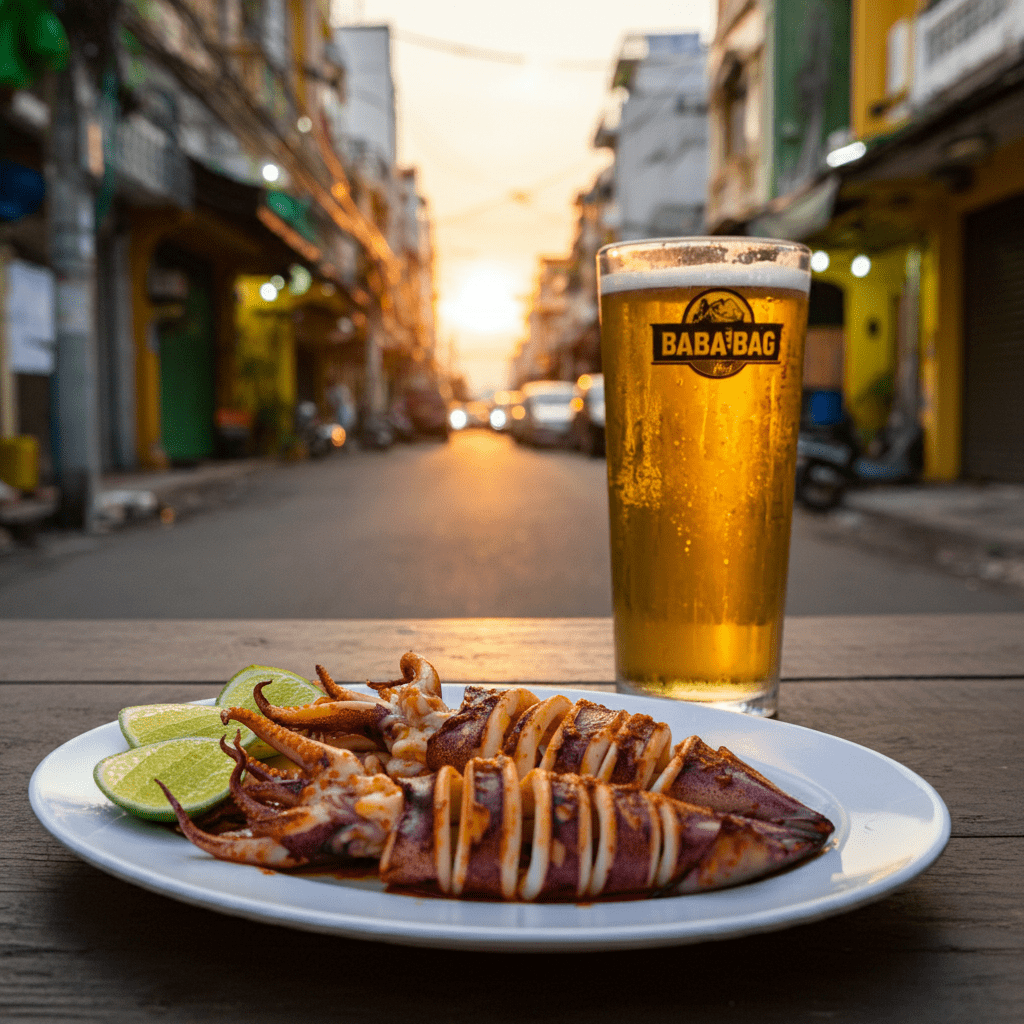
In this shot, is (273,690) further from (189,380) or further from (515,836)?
(189,380)

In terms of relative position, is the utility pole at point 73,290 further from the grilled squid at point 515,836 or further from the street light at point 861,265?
the street light at point 861,265

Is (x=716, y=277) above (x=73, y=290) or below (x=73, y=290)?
below

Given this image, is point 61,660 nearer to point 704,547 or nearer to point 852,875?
point 704,547

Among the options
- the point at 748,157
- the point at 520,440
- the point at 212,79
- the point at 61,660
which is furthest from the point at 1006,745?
the point at 520,440

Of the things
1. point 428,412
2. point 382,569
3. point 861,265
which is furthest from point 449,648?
point 428,412

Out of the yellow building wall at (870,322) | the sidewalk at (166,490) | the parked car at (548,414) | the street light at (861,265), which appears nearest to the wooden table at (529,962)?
the sidewalk at (166,490)

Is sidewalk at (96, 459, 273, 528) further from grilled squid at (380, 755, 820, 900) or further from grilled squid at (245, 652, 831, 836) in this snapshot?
grilled squid at (380, 755, 820, 900)

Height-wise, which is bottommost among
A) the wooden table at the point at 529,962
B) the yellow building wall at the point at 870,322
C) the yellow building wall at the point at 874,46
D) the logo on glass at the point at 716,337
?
the wooden table at the point at 529,962
